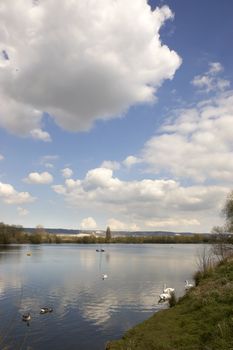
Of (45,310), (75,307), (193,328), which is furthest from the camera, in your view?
(75,307)

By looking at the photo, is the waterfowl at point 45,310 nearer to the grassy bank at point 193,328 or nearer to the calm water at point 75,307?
the calm water at point 75,307

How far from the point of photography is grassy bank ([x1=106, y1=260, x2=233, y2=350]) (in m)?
13.7

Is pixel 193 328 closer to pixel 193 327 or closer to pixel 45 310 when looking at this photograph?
pixel 193 327

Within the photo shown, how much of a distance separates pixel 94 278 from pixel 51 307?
1964 centimetres

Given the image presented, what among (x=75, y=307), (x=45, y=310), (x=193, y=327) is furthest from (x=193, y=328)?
(x=75, y=307)

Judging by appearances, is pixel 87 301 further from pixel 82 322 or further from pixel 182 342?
pixel 182 342

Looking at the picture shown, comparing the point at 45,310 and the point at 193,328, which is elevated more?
the point at 193,328

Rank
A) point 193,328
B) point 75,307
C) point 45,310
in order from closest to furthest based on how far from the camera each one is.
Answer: point 193,328
point 45,310
point 75,307

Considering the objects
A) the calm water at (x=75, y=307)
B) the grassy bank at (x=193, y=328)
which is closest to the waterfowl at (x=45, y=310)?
the calm water at (x=75, y=307)

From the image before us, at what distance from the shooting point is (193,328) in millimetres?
15969

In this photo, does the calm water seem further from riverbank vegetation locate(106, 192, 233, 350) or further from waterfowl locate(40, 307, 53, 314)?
riverbank vegetation locate(106, 192, 233, 350)

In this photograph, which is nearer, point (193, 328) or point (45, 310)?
point (193, 328)

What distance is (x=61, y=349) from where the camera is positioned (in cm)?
2011

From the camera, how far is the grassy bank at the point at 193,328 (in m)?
13.7
